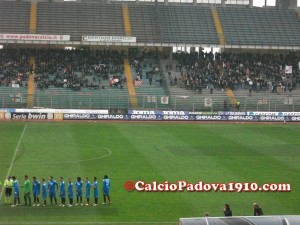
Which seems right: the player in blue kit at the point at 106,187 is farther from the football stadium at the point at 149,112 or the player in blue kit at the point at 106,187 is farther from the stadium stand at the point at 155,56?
the stadium stand at the point at 155,56

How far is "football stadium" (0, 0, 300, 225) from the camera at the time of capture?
2425cm

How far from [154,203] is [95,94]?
1409 inches

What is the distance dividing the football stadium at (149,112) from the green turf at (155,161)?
0.31 feet

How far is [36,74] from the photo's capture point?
6306 cm

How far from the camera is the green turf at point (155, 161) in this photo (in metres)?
23.4

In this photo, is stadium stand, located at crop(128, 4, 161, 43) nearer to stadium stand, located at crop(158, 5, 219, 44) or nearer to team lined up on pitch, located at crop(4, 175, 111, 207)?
stadium stand, located at crop(158, 5, 219, 44)

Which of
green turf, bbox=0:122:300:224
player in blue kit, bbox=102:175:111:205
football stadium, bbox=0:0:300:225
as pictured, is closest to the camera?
green turf, bbox=0:122:300:224

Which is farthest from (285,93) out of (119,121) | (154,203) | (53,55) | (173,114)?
(154,203)

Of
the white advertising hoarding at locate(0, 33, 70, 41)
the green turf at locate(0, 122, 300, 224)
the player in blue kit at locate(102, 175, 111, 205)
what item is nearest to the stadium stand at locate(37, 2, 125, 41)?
the white advertising hoarding at locate(0, 33, 70, 41)

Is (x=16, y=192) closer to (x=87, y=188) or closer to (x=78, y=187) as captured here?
(x=78, y=187)

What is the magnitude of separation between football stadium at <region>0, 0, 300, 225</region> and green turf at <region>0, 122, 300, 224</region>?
0.09m

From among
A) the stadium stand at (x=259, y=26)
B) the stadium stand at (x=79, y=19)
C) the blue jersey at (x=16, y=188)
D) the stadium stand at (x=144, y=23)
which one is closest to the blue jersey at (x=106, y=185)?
the blue jersey at (x=16, y=188)

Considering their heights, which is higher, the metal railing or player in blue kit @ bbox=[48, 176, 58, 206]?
the metal railing

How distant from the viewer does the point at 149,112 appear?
56125 mm
